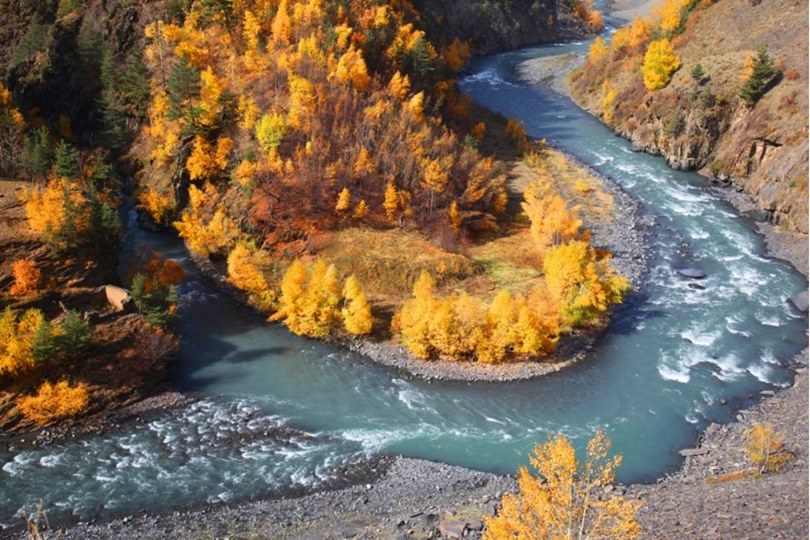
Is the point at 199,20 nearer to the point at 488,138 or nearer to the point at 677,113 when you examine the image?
the point at 488,138

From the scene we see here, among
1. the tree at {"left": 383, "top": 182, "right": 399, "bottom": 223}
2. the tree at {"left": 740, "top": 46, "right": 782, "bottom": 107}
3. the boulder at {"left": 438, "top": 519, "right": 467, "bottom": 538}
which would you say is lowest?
the boulder at {"left": 438, "top": 519, "right": 467, "bottom": 538}

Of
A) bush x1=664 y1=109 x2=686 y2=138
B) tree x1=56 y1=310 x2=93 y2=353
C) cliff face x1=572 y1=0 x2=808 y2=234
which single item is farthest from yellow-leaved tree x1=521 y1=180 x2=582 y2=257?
tree x1=56 y1=310 x2=93 y2=353

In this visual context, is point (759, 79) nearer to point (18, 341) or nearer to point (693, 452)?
point (693, 452)

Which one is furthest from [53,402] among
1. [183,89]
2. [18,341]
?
[183,89]

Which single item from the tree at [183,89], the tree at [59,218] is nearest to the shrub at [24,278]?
the tree at [59,218]

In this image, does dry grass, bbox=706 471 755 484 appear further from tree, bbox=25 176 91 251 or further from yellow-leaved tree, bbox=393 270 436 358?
tree, bbox=25 176 91 251

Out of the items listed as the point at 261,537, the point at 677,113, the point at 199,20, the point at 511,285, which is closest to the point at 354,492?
the point at 261,537

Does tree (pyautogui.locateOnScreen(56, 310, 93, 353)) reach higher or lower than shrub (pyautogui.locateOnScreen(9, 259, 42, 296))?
lower

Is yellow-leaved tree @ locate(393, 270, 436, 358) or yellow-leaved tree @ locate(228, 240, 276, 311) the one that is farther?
yellow-leaved tree @ locate(228, 240, 276, 311)
